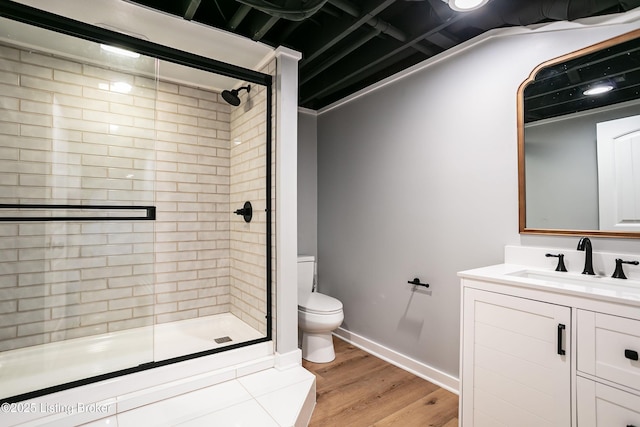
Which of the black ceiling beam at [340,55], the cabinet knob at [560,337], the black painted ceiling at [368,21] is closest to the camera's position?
the cabinet knob at [560,337]

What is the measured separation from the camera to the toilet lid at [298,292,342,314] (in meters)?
2.54

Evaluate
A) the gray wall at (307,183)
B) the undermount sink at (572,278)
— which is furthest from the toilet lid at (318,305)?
the undermount sink at (572,278)

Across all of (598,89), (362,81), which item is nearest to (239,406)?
(598,89)

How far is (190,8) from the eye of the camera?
5.68ft

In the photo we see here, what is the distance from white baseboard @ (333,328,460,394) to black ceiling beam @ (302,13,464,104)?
235 centimetres

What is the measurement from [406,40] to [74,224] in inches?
103

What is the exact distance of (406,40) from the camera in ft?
7.13

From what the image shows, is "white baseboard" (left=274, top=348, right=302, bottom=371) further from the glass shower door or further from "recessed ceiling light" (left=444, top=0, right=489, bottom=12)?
"recessed ceiling light" (left=444, top=0, right=489, bottom=12)

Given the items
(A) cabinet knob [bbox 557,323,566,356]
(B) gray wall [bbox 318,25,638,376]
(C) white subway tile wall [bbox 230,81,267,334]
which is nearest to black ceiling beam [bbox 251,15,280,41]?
(C) white subway tile wall [bbox 230,81,267,334]

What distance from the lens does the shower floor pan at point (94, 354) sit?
171 cm

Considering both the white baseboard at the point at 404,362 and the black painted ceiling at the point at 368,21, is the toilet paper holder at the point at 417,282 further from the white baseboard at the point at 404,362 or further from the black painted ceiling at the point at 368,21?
the black painted ceiling at the point at 368,21

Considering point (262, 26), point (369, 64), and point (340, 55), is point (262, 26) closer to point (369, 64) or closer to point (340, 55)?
point (340, 55)

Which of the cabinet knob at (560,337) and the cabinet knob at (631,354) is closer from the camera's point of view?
the cabinet knob at (631,354)

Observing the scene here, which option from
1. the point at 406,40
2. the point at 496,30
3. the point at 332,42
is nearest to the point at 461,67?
the point at 496,30
